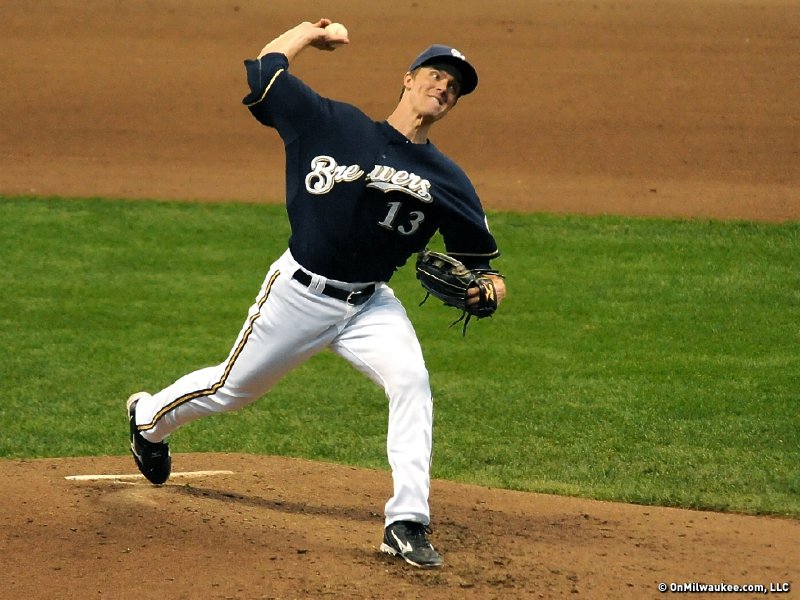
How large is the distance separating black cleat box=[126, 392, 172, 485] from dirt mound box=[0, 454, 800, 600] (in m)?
0.07

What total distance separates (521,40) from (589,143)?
2249 mm

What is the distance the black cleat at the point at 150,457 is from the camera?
526 centimetres

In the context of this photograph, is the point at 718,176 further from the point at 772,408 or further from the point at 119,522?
the point at 119,522

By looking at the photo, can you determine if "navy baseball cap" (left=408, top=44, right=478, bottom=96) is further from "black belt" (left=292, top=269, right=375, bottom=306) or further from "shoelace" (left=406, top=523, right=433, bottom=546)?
"shoelace" (left=406, top=523, right=433, bottom=546)

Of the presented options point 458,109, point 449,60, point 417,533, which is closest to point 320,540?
point 417,533

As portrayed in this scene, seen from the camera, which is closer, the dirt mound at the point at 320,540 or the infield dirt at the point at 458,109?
the dirt mound at the point at 320,540

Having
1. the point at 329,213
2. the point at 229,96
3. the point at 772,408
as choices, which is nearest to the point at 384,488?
the point at 329,213

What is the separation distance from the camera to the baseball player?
4602 mm

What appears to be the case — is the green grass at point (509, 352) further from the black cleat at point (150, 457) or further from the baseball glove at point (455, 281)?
the baseball glove at point (455, 281)

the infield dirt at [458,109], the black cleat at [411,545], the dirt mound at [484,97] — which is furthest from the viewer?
the dirt mound at [484,97]

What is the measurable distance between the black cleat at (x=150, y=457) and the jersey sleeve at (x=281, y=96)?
1.42 meters

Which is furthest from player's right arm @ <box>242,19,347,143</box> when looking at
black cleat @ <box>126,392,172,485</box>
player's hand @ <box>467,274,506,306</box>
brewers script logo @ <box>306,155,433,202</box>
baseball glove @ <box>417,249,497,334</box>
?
black cleat @ <box>126,392,172,485</box>

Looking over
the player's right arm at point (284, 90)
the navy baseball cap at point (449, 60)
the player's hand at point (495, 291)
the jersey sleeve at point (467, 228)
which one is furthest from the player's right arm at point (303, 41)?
the player's hand at point (495, 291)

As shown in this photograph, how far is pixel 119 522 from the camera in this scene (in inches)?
190
